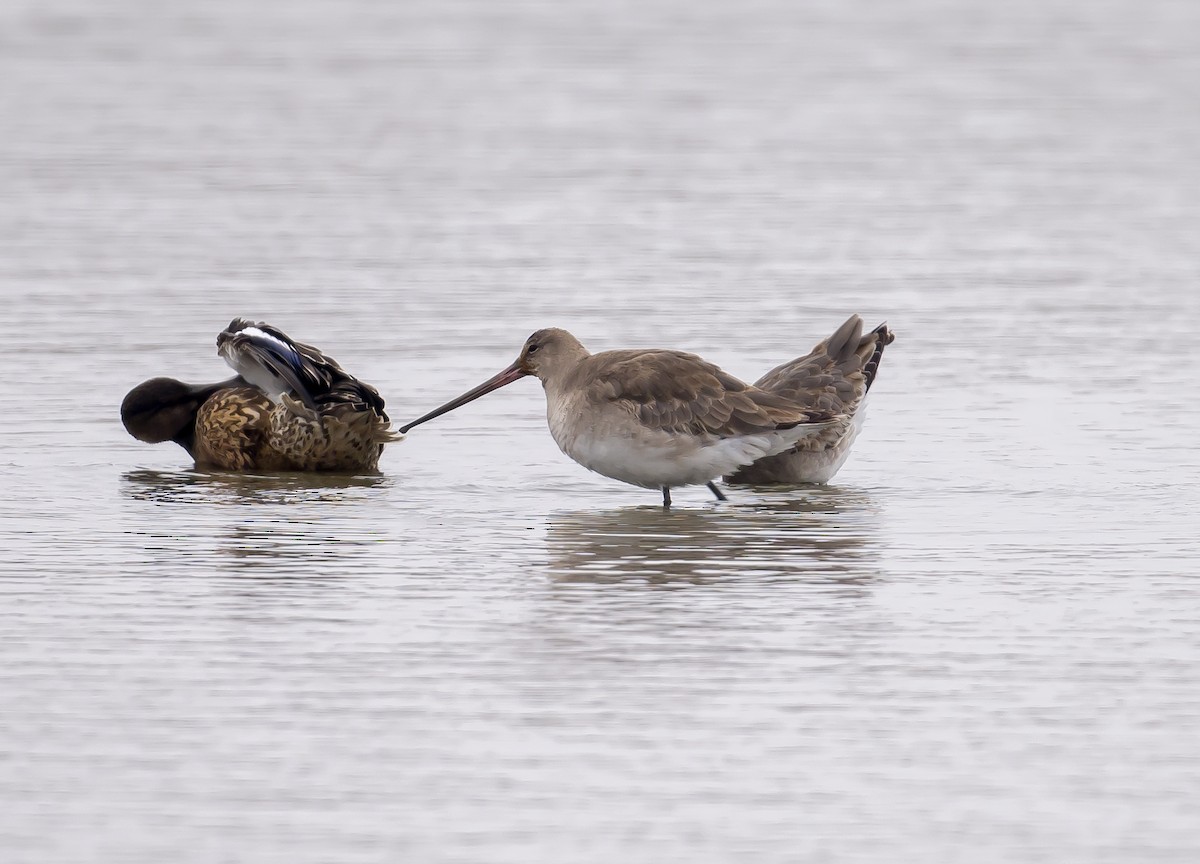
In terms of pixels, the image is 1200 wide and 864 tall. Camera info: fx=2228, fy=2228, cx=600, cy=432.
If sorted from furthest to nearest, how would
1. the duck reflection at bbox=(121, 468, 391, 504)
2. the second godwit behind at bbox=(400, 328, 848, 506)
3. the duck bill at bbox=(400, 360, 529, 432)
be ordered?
the duck bill at bbox=(400, 360, 529, 432) → the duck reflection at bbox=(121, 468, 391, 504) → the second godwit behind at bbox=(400, 328, 848, 506)

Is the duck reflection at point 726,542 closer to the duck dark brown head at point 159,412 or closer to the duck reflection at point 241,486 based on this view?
the duck reflection at point 241,486

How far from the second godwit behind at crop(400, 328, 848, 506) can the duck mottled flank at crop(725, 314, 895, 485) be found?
0.81 feet

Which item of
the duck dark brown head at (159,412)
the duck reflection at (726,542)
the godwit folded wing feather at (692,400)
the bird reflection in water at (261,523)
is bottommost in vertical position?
the duck reflection at (726,542)

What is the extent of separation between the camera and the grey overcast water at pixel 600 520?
593 cm

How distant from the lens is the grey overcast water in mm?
5926

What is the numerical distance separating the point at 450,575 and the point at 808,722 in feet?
7.50

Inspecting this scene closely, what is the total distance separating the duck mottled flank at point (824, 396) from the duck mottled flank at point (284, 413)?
179cm

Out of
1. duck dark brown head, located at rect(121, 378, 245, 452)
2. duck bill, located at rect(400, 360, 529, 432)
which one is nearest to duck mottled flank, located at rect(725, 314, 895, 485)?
duck bill, located at rect(400, 360, 529, 432)

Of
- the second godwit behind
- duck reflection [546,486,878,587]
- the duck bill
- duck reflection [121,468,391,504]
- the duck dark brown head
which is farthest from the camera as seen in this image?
the duck dark brown head

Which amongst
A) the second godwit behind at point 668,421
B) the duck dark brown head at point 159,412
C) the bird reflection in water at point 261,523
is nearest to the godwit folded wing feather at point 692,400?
the second godwit behind at point 668,421

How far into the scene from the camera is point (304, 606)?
791 cm

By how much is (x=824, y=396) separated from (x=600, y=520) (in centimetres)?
157

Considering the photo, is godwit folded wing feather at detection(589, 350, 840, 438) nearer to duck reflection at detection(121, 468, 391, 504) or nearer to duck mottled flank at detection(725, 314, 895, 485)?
duck mottled flank at detection(725, 314, 895, 485)

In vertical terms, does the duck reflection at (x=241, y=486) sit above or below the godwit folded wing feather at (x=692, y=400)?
below
